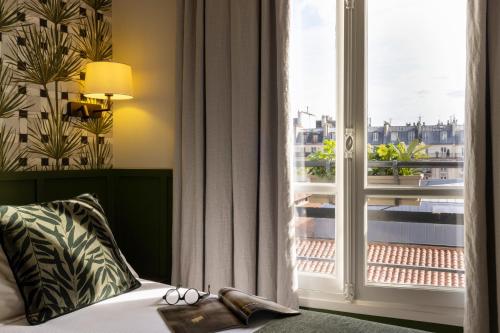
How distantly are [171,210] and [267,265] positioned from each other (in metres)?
0.80

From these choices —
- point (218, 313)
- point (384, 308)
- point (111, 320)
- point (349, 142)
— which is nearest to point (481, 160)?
point (349, 142)

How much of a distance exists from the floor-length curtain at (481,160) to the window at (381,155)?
0.19 metres

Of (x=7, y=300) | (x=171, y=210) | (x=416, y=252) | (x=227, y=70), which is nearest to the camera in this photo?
(x=7, y=300)

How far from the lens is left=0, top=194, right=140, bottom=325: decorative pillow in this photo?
1717 millimetres

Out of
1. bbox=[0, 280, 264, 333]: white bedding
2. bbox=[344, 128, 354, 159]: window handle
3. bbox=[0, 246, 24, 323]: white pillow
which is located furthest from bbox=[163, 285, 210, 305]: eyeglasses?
bbox=[344, 128, 354, 159]: window handle

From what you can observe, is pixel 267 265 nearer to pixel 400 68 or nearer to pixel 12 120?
pixel 400 68

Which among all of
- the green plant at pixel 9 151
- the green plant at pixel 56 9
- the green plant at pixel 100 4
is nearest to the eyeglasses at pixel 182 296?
the green plant at pixel 9 151

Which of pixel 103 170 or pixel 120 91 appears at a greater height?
pixel 120 91

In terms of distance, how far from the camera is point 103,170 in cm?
Answer: 302

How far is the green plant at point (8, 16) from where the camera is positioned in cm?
238

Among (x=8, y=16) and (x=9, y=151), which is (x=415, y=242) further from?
(x=8, y=16)

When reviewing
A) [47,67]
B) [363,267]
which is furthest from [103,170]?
[363,267]

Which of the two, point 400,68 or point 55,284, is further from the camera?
point 400,68

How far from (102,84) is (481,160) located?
2098 mm
